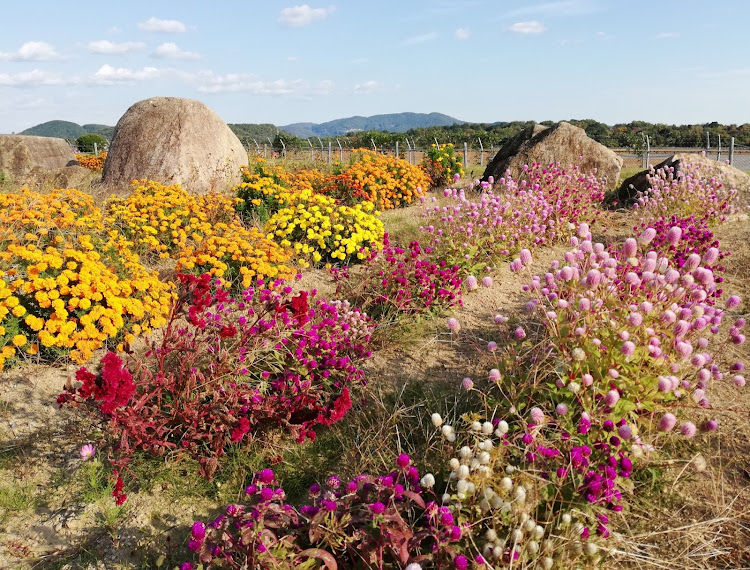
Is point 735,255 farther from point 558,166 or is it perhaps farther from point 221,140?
point 221,140

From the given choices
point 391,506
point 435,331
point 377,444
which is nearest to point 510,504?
point 391,506

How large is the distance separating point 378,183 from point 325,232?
13.0ft

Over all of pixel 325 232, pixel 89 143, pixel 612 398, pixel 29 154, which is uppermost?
pixel 89 143

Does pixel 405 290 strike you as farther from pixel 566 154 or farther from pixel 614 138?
pixel 614 138

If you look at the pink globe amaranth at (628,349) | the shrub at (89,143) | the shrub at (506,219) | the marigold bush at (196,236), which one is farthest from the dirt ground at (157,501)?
the shrub at (89,143)

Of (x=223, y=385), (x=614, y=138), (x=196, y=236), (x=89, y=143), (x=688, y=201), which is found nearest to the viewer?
(x=223, y=385)

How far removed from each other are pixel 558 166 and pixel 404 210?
10.1ft

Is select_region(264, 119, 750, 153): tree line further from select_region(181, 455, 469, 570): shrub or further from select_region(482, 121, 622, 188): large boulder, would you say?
select_region(181, 455, 469, 570): shrub

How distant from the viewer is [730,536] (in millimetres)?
2533

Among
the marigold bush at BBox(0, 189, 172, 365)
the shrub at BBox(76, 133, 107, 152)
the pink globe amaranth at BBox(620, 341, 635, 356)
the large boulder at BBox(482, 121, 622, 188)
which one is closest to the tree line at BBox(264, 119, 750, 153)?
the shrub at BBox(76, 133, 107, 152)

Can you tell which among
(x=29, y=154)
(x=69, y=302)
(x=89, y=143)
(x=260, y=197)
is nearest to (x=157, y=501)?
(x=69, y=302)

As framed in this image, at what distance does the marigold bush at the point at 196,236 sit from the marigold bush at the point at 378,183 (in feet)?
8.34

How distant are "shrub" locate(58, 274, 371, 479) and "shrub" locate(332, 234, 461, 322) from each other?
77cm

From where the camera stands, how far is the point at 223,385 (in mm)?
3264
